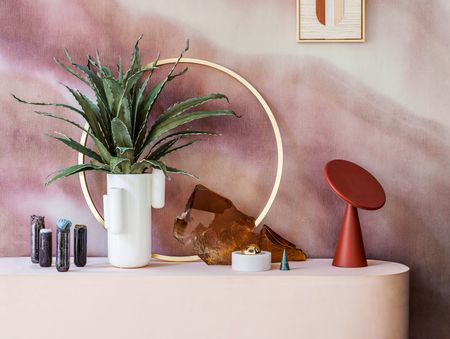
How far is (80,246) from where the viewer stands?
51.9 inches

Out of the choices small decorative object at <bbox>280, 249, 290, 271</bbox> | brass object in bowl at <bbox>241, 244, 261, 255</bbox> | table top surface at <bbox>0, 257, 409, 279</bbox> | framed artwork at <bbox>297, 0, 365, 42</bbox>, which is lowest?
table top surface at <bbox>0, 257, 409, 279</bbox>

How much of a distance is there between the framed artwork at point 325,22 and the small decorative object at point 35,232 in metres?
0.73

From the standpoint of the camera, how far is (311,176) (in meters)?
1.44

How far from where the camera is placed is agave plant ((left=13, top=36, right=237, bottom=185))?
129 centimetres

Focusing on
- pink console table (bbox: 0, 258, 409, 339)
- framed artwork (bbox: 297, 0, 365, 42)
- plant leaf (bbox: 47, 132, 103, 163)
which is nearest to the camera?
pink console table (bbox: 0, 258, 409, 339)

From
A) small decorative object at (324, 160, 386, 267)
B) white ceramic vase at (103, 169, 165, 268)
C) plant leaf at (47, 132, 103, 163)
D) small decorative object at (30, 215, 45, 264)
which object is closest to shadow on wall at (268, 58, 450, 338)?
small decorative object at (324, 160, 386, 267)

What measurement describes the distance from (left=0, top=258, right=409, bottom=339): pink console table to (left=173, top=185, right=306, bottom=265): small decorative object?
0.12 meters

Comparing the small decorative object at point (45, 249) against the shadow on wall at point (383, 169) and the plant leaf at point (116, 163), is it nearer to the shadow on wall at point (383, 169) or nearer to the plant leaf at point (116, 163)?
the plant leaf at point (116, 163)

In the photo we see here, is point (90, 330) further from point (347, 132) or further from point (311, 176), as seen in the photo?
point (347, 132)

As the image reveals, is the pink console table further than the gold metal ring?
No

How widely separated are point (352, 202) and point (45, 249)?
0.67 m

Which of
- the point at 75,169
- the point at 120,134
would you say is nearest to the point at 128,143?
the point at 120,134

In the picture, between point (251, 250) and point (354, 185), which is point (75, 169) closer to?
point (251, 250)

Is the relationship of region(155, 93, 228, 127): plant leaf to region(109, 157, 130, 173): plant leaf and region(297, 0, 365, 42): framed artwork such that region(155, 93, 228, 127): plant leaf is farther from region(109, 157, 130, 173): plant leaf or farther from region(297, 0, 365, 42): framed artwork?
region(297, 0, 365, 42): framed artwork
